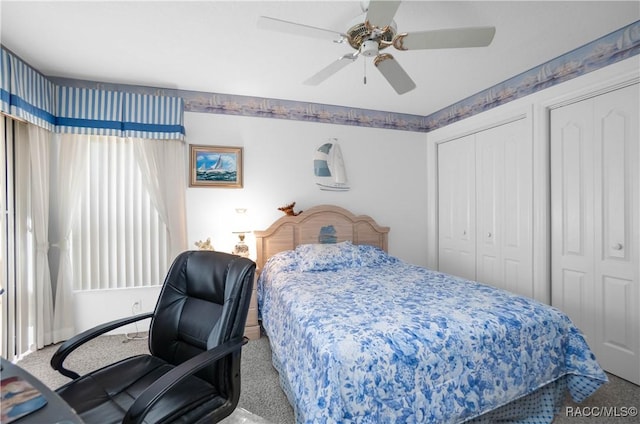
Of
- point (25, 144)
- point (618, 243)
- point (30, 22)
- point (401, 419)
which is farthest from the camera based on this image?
point (25, 144)

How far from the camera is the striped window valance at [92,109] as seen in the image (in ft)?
8.27

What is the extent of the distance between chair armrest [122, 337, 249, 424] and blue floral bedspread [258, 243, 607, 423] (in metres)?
0.44

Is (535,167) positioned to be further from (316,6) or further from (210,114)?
(210,114)

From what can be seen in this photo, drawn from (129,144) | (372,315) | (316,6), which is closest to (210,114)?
(129,144)

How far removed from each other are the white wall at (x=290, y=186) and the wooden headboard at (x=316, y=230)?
0.15 meters

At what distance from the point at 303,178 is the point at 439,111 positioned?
6.72 ft

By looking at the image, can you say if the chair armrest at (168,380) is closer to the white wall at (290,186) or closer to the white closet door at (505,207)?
the white wall at (290,186)

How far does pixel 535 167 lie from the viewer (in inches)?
114

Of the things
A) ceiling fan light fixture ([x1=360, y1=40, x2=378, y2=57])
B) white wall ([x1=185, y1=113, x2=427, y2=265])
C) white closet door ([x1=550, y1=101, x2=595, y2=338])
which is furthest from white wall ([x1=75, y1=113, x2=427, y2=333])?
ceiling fan light fixture ([x1=360, y1=40, x2=378, y2=57])

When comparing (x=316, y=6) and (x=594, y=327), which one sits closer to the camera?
(x=316, y=6)

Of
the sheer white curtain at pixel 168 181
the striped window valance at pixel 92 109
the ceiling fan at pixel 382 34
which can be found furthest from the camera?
the sheer white curtain at pixel 168 181

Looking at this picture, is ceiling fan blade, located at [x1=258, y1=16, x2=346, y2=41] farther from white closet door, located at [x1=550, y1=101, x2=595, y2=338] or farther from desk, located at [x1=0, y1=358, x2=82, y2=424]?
white closet door, located at [x1=550, y1=101, x2=595, y2=338]

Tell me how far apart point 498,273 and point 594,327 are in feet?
3.09

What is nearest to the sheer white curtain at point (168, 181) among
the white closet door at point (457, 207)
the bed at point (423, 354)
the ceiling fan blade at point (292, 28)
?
the bed at point (423, 354)
